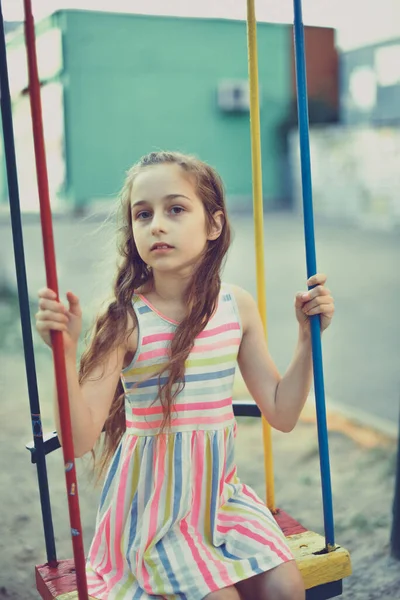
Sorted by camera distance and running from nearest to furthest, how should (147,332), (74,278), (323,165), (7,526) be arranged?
1. (147,332)
2. (7,526)
3. (74,278)
4. (323,165)

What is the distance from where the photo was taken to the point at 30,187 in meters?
19.0

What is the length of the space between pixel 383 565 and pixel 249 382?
1371 millimetres

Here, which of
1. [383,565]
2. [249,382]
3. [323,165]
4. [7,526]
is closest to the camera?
[249,382]

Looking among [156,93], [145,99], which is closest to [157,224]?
[145,99]

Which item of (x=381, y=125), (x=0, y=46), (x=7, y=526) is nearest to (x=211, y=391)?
(x=0, y=46)

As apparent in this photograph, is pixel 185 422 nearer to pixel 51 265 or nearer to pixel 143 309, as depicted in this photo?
pixel 143 309

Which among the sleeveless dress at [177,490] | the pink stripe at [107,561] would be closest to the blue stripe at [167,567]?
the sleeveless dress at [177,490]

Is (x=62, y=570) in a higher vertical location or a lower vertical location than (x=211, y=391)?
lower

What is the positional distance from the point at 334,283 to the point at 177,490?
753 cm

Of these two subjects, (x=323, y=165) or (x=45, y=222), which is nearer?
(x=45, y=222)

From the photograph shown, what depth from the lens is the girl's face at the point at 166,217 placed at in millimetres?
1601

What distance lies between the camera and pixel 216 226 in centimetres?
174

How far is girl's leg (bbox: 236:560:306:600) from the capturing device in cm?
150

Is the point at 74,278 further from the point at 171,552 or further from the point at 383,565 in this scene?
the point at 171,552
